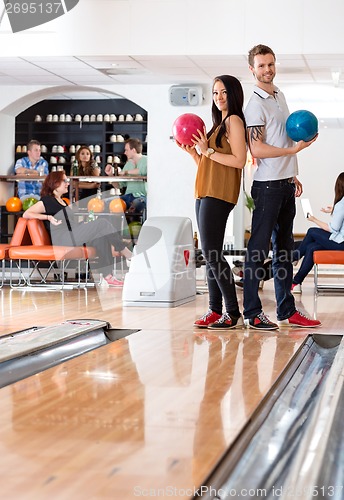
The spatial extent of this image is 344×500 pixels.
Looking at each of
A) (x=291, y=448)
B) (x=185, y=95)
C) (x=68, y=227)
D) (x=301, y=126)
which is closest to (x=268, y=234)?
(x=301, y=126)

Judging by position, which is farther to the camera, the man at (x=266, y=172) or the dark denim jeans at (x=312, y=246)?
the dark denim jeans at (x=312, y=246)

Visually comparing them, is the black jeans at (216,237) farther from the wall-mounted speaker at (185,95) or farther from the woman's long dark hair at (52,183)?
the wall-mounted speaker at (185,95)

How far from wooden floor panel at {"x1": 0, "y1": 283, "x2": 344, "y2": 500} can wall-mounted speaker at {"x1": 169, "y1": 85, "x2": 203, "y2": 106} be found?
5.67m

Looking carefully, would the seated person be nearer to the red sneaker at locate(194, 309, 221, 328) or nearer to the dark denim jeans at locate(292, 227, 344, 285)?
the dark denim jeans at locate(292, 227, 344, 285)

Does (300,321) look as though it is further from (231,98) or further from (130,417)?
(130,417)

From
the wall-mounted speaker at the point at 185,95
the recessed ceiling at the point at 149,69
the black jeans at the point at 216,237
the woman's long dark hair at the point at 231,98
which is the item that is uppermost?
the recessed ceiling at the point at 149,69

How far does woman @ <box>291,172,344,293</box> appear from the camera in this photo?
7.24 meters

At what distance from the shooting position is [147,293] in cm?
648

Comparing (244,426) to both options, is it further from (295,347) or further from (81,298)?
(81,298)

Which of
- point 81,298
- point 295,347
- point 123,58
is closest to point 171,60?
point 123,58

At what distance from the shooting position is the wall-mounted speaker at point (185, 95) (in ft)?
33.2

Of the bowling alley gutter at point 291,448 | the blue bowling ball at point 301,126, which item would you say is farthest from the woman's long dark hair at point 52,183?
the bowling alley gutter at point 291,448

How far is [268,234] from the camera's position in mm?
4578

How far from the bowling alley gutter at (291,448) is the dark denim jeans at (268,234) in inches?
51.2
